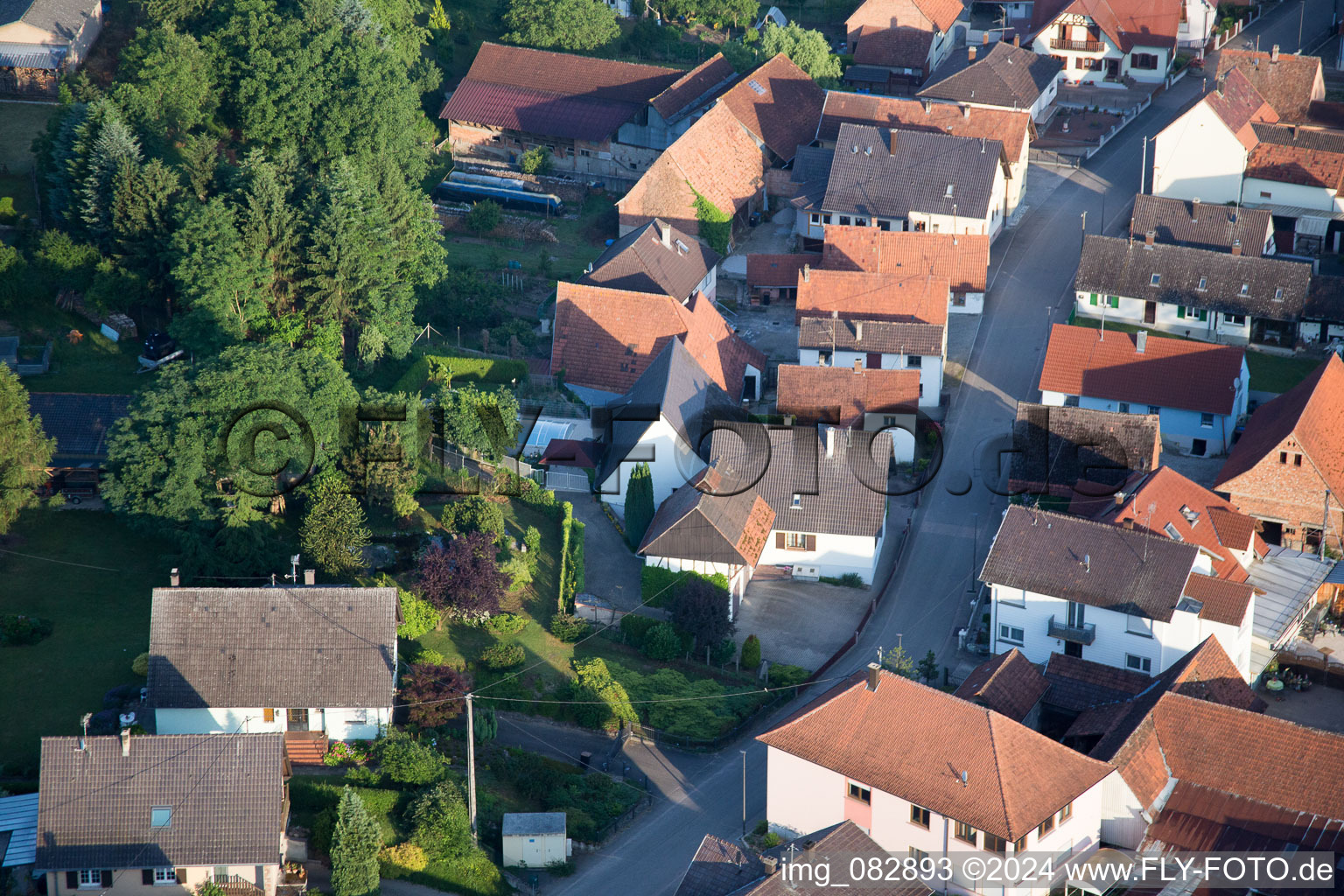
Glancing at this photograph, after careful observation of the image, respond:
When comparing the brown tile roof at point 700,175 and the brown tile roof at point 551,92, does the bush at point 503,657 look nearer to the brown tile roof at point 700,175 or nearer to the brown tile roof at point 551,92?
the brown tile roof at point 700,175

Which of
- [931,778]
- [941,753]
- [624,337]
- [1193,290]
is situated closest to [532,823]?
[931,778]

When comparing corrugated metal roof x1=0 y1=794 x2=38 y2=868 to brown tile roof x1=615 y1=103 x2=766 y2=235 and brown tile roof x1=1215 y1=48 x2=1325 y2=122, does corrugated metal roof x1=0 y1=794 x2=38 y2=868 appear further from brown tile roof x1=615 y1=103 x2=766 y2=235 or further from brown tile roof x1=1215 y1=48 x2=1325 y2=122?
brown tile roof x1=1215 y1=48 x2=1325 y2=122

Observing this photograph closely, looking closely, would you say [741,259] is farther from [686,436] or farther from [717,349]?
[686,436]

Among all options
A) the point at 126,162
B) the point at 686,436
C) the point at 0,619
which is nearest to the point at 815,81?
the point at 686,436

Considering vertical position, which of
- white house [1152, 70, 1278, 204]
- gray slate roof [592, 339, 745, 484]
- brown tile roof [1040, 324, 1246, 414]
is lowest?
gray slate roof [592, 339, 745, 484]

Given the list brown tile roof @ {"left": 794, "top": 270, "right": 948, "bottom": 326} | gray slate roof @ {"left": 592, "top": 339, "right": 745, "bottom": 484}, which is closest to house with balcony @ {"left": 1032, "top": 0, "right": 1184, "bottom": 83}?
brown tile roof @ {"left": 794, "top": 270, "right": 948, "bottom": 326}

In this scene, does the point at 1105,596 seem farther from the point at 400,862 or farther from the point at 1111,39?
the point at 1111,39
